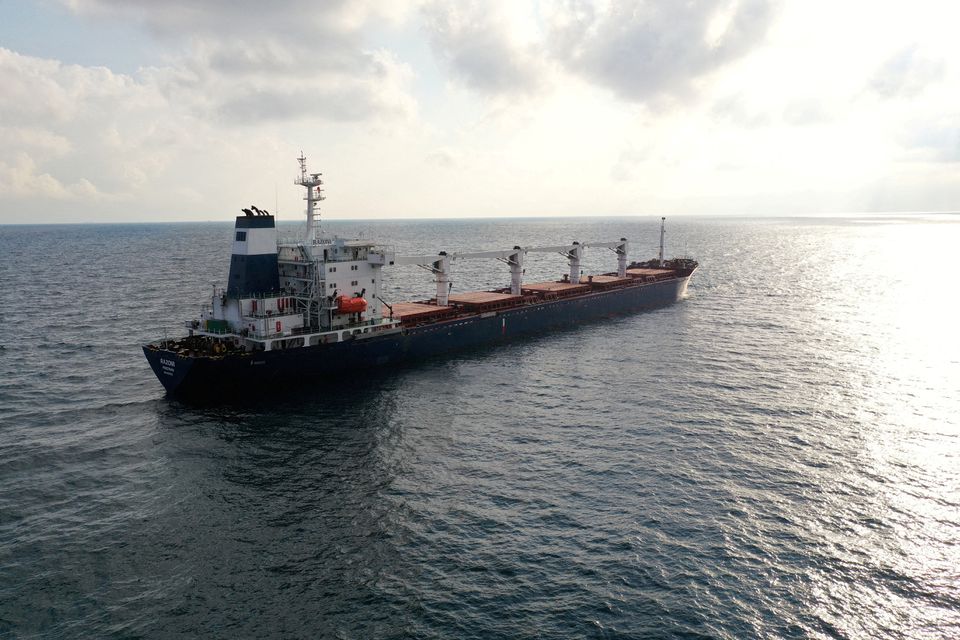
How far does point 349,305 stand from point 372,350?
16.2 ft

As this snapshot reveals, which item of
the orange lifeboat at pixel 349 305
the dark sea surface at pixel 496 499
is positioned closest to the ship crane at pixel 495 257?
the orange lifeboat at pixel 349 305

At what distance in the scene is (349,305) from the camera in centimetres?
5378

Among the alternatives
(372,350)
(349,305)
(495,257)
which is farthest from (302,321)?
(495,257)

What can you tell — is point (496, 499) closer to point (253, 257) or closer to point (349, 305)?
point (349, 305)

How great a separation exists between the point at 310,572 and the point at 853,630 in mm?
21652

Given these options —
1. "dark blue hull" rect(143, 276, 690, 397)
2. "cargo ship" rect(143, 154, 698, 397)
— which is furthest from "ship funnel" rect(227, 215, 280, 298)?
"dark blue hull" rect(143, 276, 690, 397)

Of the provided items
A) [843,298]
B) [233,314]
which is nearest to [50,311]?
[233,314]

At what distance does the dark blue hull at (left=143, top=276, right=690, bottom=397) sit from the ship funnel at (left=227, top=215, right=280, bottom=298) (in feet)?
26.7

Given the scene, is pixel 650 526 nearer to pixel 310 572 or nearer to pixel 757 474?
pixel 757 474

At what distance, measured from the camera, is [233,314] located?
167 feet

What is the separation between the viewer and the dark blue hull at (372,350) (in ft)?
148

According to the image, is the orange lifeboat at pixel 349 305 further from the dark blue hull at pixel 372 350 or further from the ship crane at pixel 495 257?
the ship crane at pixel 495 257

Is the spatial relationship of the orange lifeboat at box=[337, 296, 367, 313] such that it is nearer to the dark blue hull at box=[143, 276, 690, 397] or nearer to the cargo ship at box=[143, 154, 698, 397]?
the cargo ship at box=[143, 154, 698, 397]

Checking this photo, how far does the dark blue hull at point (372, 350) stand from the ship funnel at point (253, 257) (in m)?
8.15
